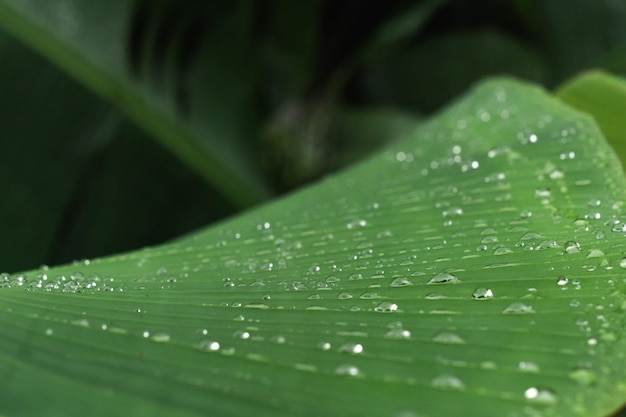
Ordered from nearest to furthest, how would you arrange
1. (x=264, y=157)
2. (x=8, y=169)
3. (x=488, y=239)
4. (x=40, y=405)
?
(x=40, y=405) < (x=488, y=239) < (x=8, y=169) < (x=264, y=157)

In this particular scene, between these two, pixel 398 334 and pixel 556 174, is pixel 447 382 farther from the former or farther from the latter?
pixel 556 174

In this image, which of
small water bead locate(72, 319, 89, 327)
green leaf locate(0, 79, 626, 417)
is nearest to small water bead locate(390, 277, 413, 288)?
green leaf locate(0, 79, 626, 417)

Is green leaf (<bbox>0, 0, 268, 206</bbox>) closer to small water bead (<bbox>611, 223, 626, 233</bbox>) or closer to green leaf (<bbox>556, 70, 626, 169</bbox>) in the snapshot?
green leaf (<bbox>556, 70, 626, 169</bbox>)

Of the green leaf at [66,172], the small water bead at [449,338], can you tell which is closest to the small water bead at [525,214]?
the small water bead at [449,338]

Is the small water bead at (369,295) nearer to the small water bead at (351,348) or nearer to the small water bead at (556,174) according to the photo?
the small water bead at (351,348)

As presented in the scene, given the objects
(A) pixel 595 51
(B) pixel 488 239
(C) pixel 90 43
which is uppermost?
(A) pixel 595 51

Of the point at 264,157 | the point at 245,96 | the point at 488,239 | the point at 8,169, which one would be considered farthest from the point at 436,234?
the point at 264,157

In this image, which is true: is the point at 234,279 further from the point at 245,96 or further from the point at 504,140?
the point at 245,96

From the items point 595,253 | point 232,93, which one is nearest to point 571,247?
point 595,253
